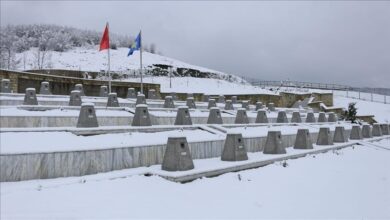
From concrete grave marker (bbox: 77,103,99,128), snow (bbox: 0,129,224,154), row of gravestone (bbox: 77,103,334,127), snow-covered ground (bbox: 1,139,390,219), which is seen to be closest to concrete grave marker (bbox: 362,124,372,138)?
row of gravestone (bbox: 77,103,334,127)

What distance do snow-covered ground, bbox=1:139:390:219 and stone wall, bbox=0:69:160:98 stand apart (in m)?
14.9

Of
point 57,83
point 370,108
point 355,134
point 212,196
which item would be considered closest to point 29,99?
point 57,83

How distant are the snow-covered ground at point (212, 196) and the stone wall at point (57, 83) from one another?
48.8ft

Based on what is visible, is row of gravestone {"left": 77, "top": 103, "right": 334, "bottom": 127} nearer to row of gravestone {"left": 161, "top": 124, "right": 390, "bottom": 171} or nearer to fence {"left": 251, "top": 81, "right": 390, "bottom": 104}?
row of gravestone {"left": 161, "top": 124, "right": 390, "bottom": 171}

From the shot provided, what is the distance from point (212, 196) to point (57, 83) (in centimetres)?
1838

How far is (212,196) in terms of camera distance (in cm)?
781

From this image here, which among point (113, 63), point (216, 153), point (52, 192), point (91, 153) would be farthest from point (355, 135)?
point (113, 63)

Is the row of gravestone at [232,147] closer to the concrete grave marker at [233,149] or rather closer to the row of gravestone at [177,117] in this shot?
the concrete grave marker at [233,149]

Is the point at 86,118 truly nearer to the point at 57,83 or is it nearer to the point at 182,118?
the point at 182,118

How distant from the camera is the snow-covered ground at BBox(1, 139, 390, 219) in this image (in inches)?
245

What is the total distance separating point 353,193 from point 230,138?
3.27 m

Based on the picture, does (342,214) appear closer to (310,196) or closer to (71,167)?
(310,196)

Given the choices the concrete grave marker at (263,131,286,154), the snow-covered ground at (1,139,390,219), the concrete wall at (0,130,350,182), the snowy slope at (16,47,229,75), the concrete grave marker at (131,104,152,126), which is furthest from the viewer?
the snowy slope at (16,47,229,75)

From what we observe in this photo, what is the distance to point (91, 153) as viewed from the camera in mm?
8141
